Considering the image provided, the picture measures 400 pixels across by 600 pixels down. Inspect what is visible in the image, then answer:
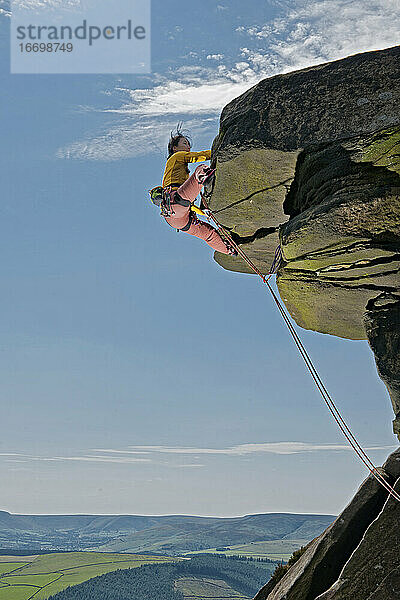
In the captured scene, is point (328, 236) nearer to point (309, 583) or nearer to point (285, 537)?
point (309, 583)

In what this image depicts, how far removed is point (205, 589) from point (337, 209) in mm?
135318

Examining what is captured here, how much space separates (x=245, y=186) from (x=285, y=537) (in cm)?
20329

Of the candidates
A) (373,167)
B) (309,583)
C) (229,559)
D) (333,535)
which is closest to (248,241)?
(373,167)

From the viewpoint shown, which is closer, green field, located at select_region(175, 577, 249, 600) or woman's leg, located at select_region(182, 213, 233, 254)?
→ woman's leg, located at select_region(182, 213, 233, 254)

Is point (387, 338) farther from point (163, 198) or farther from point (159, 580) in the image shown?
point (159, 580)

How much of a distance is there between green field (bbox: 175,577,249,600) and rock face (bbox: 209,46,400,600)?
399ft

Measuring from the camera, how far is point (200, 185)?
10898mm

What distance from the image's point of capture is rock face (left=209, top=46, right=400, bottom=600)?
8.88 meters

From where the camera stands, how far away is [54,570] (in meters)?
149

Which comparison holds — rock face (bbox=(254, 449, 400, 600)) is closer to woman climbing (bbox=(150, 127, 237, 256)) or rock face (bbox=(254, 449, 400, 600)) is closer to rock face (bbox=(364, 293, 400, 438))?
rock face (bbox=(364, 293, 400, 438))

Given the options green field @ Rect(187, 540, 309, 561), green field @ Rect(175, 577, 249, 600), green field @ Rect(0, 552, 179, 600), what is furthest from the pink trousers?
green field @ Rect(187, 540, 309, 561)

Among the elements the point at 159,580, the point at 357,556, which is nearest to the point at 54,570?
the point at 159,580

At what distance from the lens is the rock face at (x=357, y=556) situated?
29.0 feet

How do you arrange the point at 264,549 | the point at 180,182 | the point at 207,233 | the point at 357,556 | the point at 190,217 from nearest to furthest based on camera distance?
the point at 357,556 → the point at 180,182 → the point at 190,217 → the point at 207,233 → the point at 264,549
